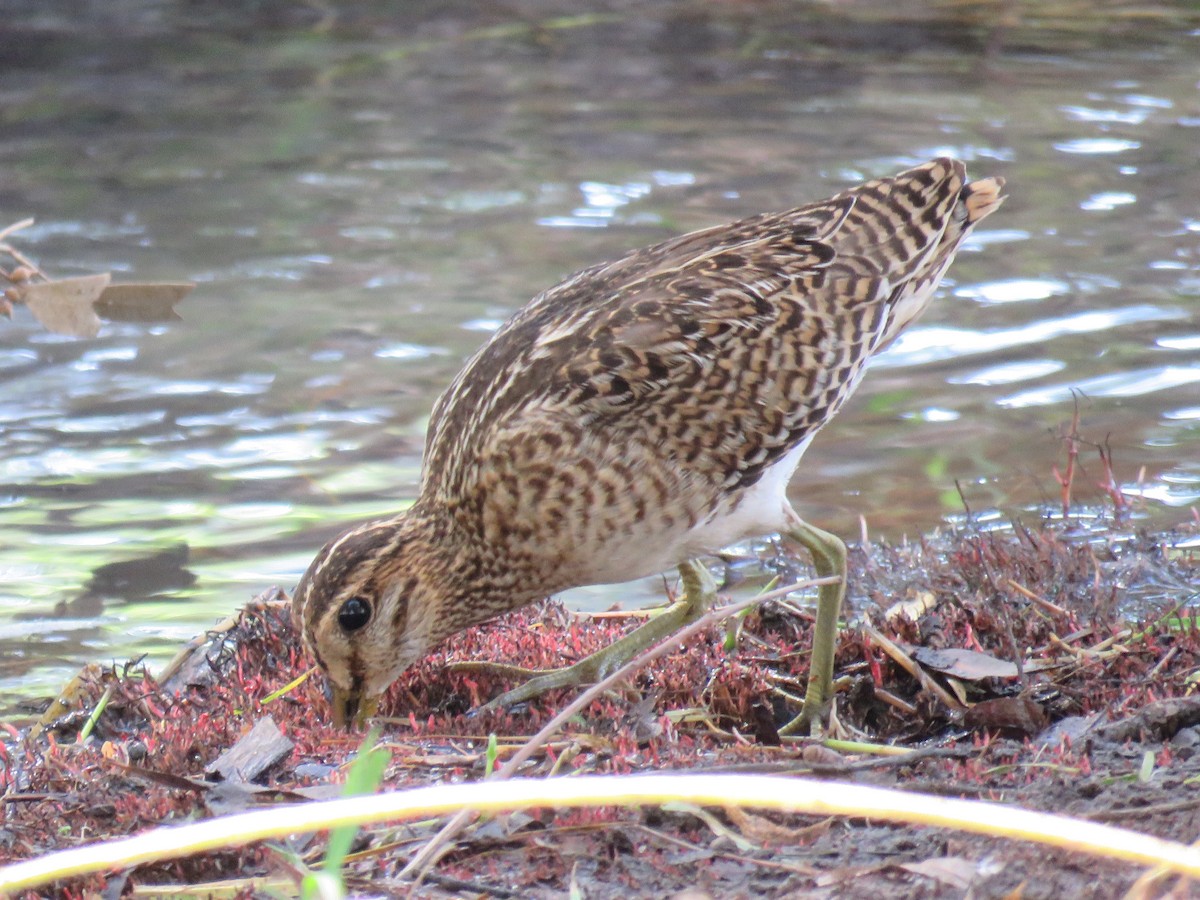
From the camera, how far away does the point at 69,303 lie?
674cm

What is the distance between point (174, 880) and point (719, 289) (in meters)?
2.66

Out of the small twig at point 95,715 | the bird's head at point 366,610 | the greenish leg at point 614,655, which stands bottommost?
the small twig at point 95,715

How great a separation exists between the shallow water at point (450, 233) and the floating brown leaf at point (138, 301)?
113 cm

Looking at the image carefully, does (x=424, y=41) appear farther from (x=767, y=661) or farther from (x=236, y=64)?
(x=767, y=661)

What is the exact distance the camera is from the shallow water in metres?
8.12

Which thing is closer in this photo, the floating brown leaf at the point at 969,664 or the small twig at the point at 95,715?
the floating brown leaf at the point at 969,664

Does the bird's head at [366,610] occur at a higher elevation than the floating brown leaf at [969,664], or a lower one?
higher

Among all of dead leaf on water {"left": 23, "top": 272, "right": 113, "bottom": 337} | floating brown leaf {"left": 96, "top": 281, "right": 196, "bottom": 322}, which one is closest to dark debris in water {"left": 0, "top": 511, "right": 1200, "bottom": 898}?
dead leaf on water {"left": 23, "top": 272, "right": 113, "bottom": 337}

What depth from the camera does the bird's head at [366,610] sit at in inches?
Answer: 199

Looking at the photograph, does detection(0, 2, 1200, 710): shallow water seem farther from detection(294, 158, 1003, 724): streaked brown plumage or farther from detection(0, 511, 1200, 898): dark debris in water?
detection(294, 158, 1003, 724): streaked brown plumage

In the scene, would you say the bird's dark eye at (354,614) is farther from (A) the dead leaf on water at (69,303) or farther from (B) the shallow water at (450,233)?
(A) the dead leaf on water at (69,303)

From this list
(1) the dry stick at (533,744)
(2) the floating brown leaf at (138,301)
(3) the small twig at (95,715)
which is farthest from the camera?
(2) the floating brown leaf at (138,301)

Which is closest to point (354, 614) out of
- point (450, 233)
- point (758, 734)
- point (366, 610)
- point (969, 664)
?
point (366, 610)

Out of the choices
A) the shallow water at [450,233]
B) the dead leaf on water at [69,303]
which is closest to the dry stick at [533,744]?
the shallow water at [450,233]
